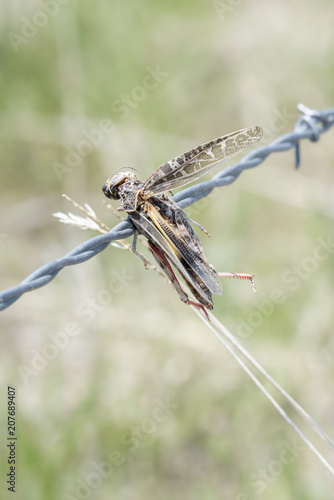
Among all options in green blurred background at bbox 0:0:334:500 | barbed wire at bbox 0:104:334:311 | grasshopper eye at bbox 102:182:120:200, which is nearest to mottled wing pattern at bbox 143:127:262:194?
barbed wire at bbox 0:104:334:311

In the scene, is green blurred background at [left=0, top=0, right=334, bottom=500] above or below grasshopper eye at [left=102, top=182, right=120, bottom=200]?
below

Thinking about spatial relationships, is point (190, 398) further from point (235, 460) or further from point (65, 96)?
point (65, 96)

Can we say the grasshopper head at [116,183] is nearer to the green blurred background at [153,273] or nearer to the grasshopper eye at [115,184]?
the grasshopper eye at [115,184]

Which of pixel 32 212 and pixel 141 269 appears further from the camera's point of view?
pixel 32 212

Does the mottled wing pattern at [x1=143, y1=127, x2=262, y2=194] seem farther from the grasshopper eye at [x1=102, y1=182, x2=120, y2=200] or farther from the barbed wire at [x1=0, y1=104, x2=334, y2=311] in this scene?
the grasshopper eye at [x1=102, y1=182, x2=120, y2=200]

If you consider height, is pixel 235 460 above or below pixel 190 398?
below

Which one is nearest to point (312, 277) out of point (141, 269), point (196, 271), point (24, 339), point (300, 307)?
point (300, 307)
